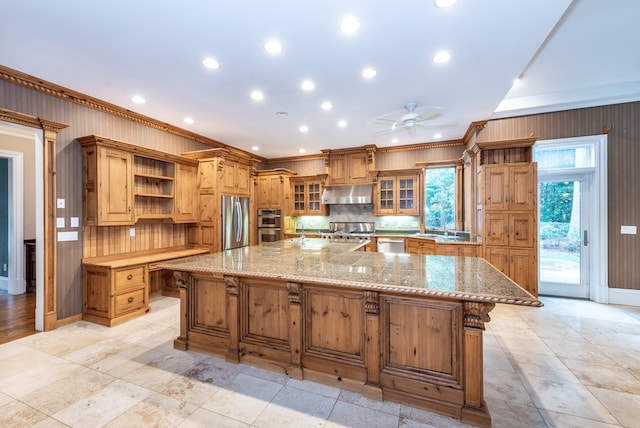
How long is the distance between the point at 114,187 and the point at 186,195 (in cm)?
130

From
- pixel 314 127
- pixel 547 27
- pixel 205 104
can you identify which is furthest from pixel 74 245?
pixel 547 27

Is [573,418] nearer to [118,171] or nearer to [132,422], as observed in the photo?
[132,422]

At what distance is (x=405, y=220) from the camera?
6.56 meters

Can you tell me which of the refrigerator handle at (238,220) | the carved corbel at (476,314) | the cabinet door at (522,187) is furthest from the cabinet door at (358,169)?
the carved corbel at (476,314)

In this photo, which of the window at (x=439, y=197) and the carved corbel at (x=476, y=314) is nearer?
the carved corbel at (x=476, y=314)

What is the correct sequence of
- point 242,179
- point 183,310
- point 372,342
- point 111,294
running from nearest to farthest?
1. point 372,342
2. point 183,310
3. point 111,294
4. point 242,179

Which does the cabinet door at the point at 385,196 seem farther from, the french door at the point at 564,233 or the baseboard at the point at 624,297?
the baseboard at the point at 624,297

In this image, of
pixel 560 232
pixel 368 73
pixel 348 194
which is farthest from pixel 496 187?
pixel 348 194

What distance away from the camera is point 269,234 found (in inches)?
273

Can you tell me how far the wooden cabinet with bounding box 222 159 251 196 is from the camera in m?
5.31

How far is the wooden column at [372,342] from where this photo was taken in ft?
6.84

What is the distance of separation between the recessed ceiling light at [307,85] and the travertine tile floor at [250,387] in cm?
317

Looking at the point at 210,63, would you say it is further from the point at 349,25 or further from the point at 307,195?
the point at 307,195

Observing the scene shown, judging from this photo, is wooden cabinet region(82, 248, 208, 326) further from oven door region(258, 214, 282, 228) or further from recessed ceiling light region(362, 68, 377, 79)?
recessed ceiling light region(362, 68, 377, 79)
